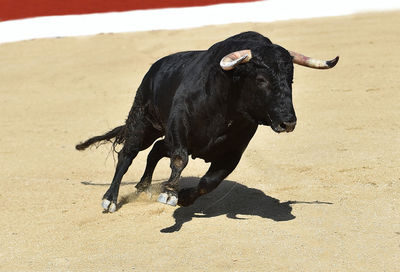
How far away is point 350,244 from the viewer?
165 inches

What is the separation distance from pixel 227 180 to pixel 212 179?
1.09 m

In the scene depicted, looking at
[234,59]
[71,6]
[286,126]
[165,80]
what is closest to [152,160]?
[165,80]

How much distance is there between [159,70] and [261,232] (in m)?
1.42

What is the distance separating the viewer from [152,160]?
5.52 m

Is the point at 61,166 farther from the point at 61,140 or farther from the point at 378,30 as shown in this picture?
the point at 378,30

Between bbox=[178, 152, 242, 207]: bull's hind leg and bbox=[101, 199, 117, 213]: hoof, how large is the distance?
566 millimetres

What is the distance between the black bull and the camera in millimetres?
4188

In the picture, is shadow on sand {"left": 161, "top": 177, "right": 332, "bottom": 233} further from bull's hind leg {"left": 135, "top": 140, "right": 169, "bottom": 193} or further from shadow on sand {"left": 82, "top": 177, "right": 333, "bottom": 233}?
bull's hind leg {"left": 135, "top": 140, "right": 169, "bottom": 193}

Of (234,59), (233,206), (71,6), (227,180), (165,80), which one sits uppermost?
(234,59)

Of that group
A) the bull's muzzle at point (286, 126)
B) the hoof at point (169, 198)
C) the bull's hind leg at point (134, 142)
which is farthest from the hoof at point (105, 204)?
the bull's muzzle at point (286, 126)

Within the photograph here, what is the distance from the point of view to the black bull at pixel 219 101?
4188 millimetres

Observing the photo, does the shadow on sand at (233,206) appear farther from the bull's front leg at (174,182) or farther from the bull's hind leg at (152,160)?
the bull's front leg at (174,182)

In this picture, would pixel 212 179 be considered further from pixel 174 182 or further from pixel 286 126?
pixel 286 126

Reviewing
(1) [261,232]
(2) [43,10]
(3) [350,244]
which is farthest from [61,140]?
(2) [43,10]
